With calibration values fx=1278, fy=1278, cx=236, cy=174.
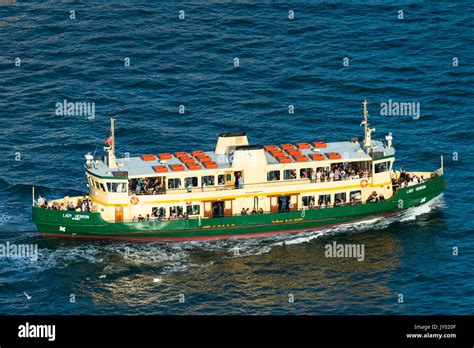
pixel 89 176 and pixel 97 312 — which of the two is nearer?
pixel 97 312

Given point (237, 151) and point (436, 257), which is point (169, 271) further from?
point (436, 257)

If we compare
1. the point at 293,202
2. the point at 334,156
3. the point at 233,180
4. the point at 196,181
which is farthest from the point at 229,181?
the point at 334,156

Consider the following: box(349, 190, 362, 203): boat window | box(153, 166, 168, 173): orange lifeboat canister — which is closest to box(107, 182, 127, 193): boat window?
box(153, 166, 168, 173): orange lifeboat canister

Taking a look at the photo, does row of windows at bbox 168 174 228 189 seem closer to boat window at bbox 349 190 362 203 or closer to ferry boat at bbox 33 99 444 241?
ferry boat at bbox 33 99 444 241

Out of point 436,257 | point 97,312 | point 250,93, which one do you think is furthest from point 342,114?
point 97,312

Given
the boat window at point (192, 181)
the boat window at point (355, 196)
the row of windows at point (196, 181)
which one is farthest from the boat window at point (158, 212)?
the boat window at point (355, 196)
